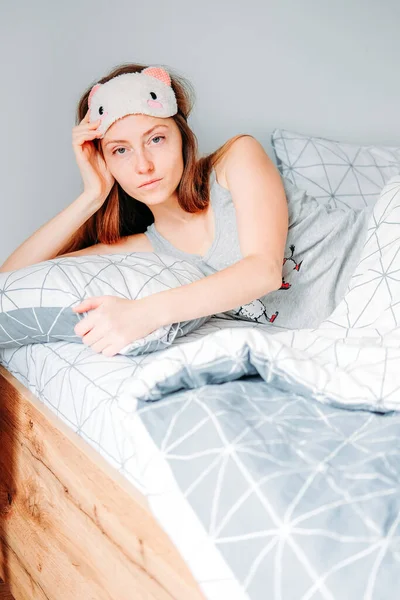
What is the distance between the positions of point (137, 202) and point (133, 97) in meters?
0.32

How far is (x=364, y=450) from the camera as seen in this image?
2.57 feet

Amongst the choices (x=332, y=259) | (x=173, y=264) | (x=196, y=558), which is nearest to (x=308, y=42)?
(x=332, y=259)

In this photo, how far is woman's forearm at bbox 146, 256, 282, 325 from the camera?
1174 millimetres

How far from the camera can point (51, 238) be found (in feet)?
5.02

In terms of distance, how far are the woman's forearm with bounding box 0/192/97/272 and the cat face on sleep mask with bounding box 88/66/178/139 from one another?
177mm

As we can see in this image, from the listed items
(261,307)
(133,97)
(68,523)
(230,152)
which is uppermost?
(133,97)

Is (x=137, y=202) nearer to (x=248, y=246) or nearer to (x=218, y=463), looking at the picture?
(x=248, y=246)

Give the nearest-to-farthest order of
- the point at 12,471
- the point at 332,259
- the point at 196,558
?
the point at 196,558
the point at 12,471
the point at 332,259

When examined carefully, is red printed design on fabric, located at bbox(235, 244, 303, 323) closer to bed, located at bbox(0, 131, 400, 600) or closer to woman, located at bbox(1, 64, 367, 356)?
woman, located at bbox(1, 64, 367, 356)

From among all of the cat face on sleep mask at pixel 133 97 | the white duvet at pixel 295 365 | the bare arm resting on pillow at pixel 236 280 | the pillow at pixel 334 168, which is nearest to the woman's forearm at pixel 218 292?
the bare arm resting on pillow at pixel 236 280

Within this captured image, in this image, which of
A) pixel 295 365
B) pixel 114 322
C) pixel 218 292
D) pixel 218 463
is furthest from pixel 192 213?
pixel 218 463

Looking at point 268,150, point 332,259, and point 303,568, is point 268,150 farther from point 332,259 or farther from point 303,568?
point 303,568

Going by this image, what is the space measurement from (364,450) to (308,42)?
62.5 inches

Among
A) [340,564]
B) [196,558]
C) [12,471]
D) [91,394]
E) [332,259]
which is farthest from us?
[332,259]
